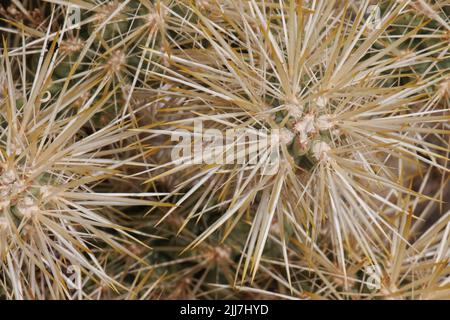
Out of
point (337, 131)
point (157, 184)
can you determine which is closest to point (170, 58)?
point (337, 131)

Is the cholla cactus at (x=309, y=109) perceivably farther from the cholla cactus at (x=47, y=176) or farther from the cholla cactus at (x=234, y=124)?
the cholla cactus at (x=47, y=176)

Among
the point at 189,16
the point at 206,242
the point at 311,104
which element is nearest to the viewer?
the point at 311,104

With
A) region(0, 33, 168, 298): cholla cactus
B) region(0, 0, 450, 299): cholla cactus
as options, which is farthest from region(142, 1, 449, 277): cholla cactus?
region(0, 33, 168, 298): cholla cactus

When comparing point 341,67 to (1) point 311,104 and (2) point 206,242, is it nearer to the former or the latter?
(1) point 311,104

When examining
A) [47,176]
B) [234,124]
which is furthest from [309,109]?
[47,176]

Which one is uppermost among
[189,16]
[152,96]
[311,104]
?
[189,16]

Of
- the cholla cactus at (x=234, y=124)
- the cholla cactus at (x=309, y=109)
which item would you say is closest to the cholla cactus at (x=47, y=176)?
the cholla cactus at (x=234, y=124)

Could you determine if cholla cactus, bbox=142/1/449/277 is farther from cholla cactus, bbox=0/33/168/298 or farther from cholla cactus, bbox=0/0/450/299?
cholla cactus, bbox=0/33/168/298

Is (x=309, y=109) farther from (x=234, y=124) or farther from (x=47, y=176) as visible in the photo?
(x=47, y=176)
